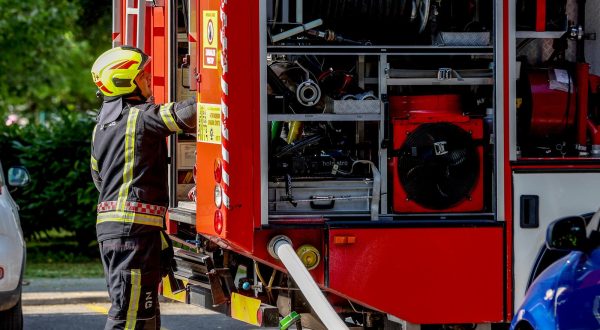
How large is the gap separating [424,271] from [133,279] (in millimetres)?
1628

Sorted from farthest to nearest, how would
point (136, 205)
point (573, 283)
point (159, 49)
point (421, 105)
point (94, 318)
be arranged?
1. point (94, 318)
2. point (159, 49)
3. point (136, 205)
4. point (421, 105)
5. point (573, 283)

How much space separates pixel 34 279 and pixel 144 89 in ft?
21.5

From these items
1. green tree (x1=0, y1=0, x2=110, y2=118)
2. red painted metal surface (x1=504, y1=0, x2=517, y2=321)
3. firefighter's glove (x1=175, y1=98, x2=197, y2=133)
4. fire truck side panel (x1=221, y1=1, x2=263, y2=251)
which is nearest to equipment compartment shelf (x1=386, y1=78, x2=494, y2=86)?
red painted metal surface (x1=504, y1=0, x2=517, y2=321)

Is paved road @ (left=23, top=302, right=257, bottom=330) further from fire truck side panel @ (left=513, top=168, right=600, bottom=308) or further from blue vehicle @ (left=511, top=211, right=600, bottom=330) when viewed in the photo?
blue vehicle @ (left=511, top=211, right=600, bottom=330)

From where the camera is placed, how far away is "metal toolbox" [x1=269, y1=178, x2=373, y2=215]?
276 inches

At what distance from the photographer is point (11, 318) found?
28.7 ft

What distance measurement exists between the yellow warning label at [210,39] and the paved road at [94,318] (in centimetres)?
392

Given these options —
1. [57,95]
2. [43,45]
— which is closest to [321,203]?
[43,45]

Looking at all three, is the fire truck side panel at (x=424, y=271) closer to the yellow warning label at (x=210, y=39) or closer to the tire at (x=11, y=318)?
the yellow warning label at (x=210, y=39)

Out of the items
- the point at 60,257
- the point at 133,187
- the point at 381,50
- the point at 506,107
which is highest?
the point at 381,50

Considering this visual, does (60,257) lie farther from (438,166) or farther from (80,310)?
(438,166)

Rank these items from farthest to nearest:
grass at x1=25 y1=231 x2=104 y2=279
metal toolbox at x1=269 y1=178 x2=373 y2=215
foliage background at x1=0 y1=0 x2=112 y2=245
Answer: foliage background at x1=0 y1=0 x2=112 y2=245 < grass at x1=25 y1=231 x2=104 y2=279 < metal toolbox at x1=269 y1=178 x2=373 y2=215

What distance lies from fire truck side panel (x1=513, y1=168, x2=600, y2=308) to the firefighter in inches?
74.8

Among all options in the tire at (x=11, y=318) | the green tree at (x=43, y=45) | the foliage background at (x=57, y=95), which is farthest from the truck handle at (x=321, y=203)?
Result: the green tree at (x=43, y=45)
